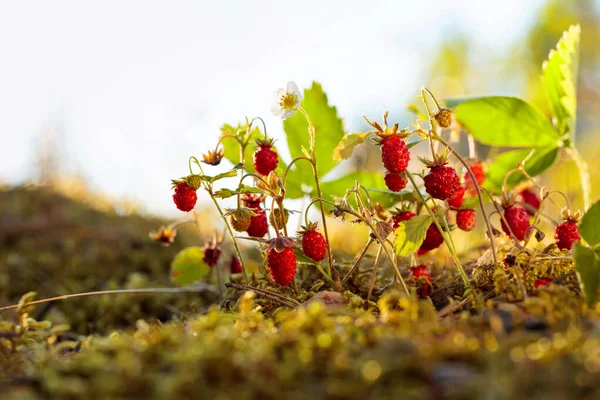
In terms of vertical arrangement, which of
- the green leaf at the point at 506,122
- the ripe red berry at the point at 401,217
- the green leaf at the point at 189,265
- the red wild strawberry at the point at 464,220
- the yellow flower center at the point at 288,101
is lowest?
the green leaf at the point at 189,265

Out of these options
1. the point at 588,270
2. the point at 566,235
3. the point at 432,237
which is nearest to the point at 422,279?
the point at 432,237

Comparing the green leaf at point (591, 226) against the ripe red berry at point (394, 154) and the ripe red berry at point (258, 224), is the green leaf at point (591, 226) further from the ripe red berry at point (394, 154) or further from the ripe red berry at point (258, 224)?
the ripe red berry at point (258, 224)

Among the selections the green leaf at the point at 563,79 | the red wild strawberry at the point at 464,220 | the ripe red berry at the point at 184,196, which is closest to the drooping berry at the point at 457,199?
the red wild strawberry at the point at 464,220

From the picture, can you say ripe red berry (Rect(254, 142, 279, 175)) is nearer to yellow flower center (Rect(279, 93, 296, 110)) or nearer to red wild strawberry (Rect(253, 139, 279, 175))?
red wild strawberry (Rect(253, 139, 279, 175))

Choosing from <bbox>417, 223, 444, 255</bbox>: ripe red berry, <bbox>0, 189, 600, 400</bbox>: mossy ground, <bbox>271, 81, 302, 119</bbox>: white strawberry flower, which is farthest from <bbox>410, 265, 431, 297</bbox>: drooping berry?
<bbox>271, 81, 302, 119</bbox>: white strawberry flower

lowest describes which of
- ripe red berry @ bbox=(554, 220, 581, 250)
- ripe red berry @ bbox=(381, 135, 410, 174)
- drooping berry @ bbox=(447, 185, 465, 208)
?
ripe red berry @ bbox=(554, 220, 581, 250)
